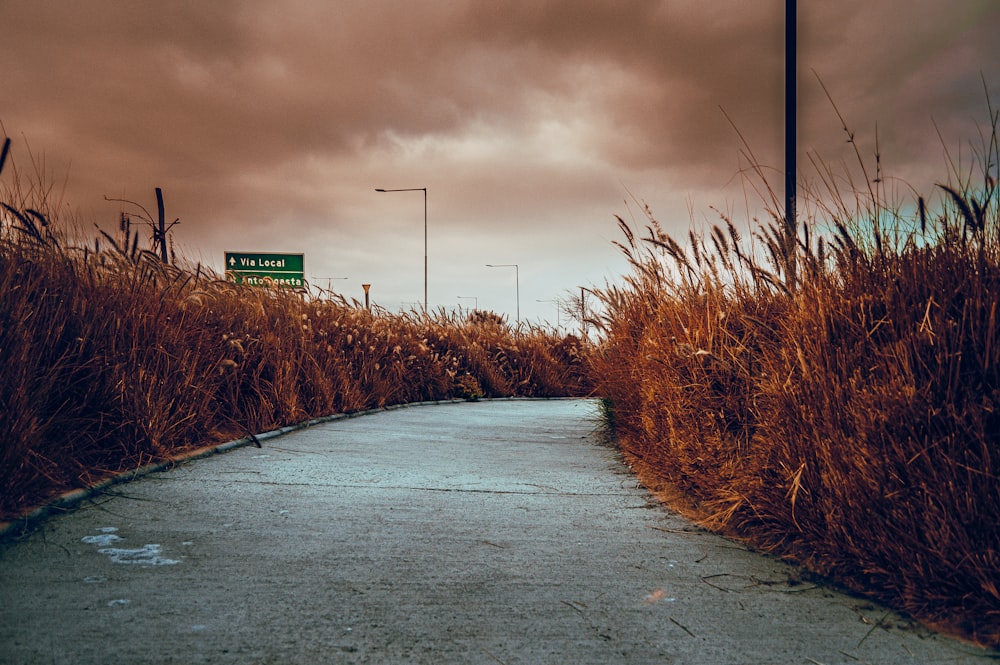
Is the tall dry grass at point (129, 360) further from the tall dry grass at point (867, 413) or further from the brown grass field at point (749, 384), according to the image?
the tall dry grass at point (867, 413)

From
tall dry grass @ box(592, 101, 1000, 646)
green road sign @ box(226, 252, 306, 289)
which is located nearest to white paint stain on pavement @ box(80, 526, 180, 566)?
tall dry grass @ box(592, 101, 1000, 646)

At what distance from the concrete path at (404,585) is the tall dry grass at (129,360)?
0.45 meters

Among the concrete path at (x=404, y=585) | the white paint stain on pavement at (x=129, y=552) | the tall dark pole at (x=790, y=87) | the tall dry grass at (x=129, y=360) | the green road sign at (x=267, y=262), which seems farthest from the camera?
the green road sign at (x=267, y=262)

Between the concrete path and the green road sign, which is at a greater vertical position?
the green road sign

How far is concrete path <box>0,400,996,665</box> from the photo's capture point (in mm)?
2348

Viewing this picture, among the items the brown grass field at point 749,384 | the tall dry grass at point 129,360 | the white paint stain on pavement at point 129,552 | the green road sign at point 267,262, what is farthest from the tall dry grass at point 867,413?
the green road sign at point 267,262

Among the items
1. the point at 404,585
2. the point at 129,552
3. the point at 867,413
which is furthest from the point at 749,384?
the point at 129,552

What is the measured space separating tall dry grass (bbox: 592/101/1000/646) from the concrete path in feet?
0.69

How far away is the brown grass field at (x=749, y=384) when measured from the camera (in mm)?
2701

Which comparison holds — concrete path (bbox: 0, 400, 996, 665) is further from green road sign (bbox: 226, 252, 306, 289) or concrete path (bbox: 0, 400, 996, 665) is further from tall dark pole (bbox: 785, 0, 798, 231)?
green road sign (bbox: 226, 252, 306, 289)

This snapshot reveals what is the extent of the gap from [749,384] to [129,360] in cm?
426

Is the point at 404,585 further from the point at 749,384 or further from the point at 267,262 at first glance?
the point at 267,262

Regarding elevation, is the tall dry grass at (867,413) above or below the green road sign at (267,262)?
below

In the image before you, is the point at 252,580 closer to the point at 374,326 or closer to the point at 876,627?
the point at 876,627
